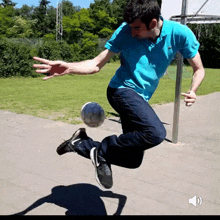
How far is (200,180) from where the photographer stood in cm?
434

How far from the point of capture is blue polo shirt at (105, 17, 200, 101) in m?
3.11

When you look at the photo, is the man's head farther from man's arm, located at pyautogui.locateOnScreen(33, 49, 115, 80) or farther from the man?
man's arm, located at pyautogui.locateOnScreen(33, 49, 115, 80)

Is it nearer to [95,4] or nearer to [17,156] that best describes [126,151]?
[17,156]

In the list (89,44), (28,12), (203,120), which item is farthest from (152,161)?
(28,12)

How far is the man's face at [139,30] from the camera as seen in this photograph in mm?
2883

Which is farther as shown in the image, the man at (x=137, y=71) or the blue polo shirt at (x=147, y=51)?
the blue polo shirt at (x=147, y=51)

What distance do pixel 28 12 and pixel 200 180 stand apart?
9201 centimetres

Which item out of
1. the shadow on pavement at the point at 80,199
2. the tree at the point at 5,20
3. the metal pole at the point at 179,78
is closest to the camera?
the shadow on pavement at the point at 80,199

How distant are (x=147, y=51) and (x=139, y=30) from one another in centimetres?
25

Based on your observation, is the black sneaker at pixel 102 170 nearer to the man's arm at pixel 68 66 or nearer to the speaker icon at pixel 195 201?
the man's arm at pixel 68 66

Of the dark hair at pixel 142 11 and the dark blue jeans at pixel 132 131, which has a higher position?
the dark hair at pixel 142 11

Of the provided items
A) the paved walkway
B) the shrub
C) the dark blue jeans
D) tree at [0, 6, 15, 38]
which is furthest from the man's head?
tree at [0, 6, 15, 38]

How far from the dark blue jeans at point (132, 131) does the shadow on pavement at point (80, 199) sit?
1.91 feet

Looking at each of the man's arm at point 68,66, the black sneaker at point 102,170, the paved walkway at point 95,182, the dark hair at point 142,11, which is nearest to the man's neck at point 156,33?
the dark hair at point 142,11
